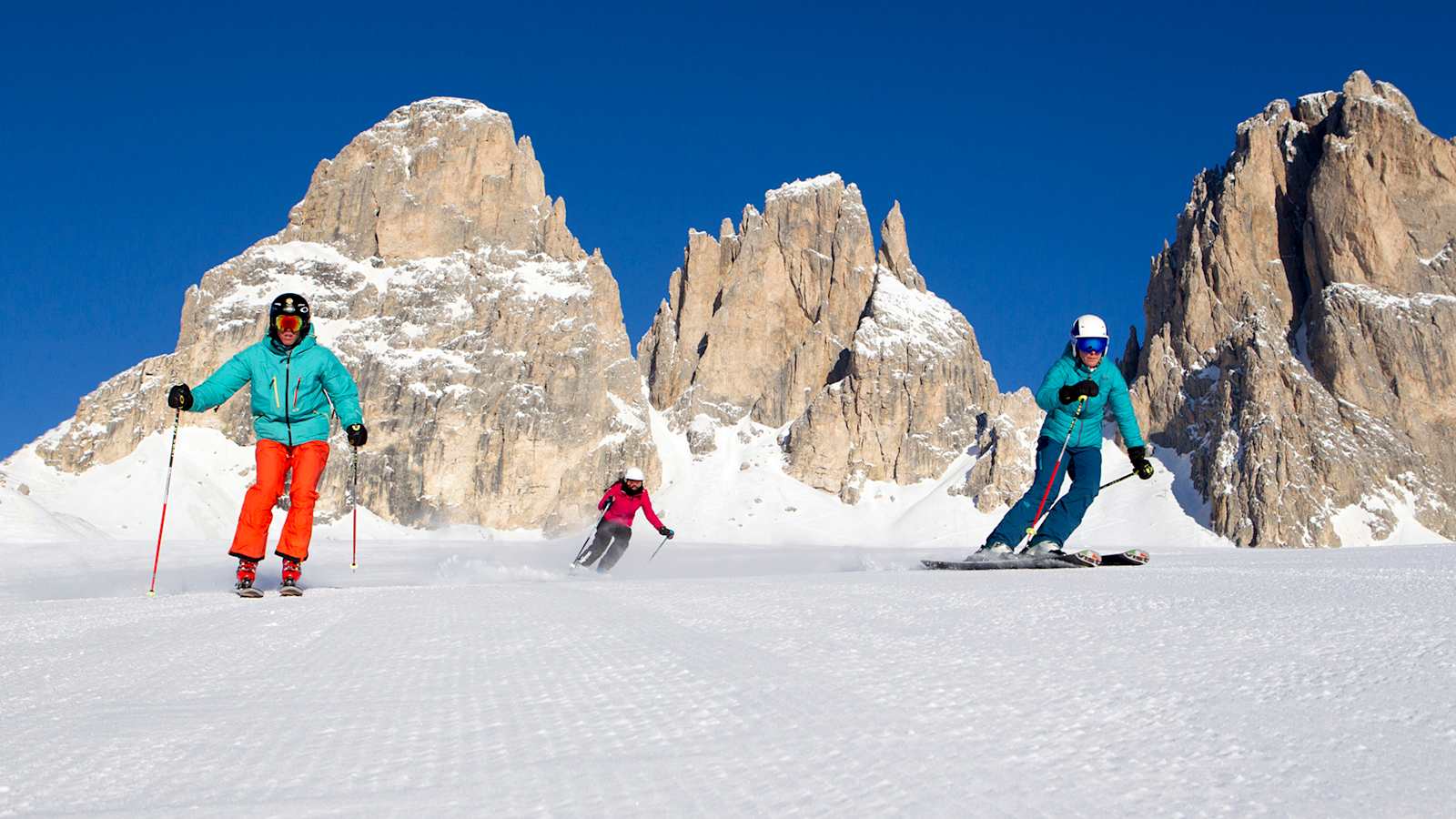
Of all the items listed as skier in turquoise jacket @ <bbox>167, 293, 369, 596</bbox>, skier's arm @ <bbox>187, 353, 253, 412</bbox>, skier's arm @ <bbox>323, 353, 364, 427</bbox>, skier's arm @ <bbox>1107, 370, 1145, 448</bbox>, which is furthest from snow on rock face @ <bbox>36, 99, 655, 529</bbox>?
skier's arm @ <bbox>1107, 370, 1145, 448</bbox>

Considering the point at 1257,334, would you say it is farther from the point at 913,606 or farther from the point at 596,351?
the point at 913,606

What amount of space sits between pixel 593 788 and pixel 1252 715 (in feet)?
5.02

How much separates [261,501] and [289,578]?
30.0 inches

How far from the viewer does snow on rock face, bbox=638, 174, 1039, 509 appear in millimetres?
119688

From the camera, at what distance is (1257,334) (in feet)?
326

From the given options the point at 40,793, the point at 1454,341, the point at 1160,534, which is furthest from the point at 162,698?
the point at 1454,341

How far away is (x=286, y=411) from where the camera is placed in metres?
9.34

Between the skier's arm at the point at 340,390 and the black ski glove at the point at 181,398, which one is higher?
the skier's arm at the point at 340,390

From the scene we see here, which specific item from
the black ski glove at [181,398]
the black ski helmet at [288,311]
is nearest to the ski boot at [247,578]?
the black ski glove at [181,398]

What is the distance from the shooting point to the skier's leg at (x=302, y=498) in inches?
356

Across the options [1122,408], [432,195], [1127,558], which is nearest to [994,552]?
[1127,558]

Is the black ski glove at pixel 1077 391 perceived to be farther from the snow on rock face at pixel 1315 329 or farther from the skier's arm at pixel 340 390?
the snow on rock face at pixel 1315 329

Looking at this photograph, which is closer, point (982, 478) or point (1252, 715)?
point (1252, 715)

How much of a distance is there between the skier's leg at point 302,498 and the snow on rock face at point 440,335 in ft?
309
